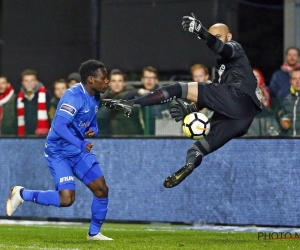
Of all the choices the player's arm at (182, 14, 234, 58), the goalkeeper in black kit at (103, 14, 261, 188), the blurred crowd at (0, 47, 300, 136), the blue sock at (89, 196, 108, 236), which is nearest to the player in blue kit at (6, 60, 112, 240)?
the blue sock at (89, 196, 108, 236)

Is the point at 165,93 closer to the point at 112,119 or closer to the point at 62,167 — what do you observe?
the point at 62,167

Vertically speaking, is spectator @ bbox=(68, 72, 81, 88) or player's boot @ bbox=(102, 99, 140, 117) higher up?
spectator @ bbox=(68, 72, 81, 88)

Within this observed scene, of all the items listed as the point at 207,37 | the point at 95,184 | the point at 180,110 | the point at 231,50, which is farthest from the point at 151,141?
the point at 207,37

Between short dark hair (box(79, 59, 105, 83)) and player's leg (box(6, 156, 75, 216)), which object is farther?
short dark hair (box(79, 59, 105, 83))

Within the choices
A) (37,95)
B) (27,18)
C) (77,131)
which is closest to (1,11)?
(27,18)

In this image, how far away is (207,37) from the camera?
13773 mm

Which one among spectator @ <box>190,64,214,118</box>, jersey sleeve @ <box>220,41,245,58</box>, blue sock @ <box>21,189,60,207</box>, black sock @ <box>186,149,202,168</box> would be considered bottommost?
blue sock @ <box>21,189,60,207</box>

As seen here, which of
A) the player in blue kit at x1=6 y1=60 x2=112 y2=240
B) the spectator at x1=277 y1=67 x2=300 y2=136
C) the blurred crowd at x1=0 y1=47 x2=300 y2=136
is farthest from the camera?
the blurred crowd at x1=0 y1=47 x2=300 y2=136

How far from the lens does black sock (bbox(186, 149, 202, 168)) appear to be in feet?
46.4

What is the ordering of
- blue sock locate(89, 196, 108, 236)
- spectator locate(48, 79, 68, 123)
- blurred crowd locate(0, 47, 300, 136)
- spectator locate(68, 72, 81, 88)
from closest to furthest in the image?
blue sock locate(89, 196, 108, 236), blurred crowd locate(0, 47, 300, 136), spectator locate(48, 79, 68, 123), spectator locate(68, 72, 81, 88)

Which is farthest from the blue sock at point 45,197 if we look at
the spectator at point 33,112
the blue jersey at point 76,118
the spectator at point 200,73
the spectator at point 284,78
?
the spectator at point 284,78

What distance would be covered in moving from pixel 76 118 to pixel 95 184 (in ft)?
2.78

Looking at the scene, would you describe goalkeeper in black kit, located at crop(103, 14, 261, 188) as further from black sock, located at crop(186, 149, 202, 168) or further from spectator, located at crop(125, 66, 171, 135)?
spectator, located at crop(125, 66, 171, 135)

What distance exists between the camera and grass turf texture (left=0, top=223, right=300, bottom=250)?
1371cm
